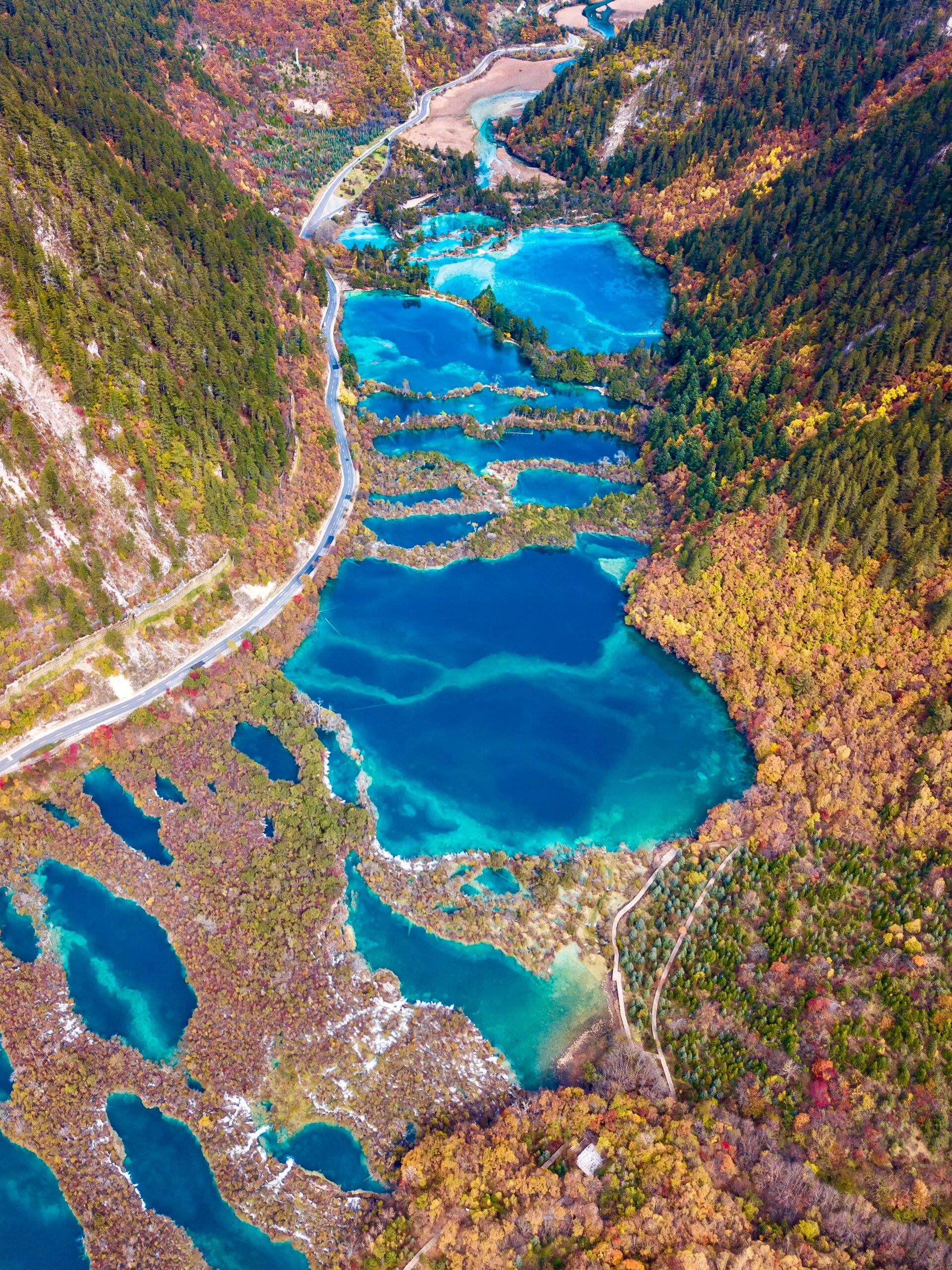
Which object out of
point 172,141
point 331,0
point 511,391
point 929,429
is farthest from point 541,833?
point 331,0

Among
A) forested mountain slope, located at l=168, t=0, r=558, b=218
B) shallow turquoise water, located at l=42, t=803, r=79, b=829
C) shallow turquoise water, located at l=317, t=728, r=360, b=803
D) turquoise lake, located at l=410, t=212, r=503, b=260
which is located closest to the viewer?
shallow turquoise water, located at l=42, t=803, r=79, b=829

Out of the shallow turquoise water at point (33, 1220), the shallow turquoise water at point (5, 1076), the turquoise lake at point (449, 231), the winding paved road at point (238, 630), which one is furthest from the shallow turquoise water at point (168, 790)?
the turquoise lake at point (449, 231)

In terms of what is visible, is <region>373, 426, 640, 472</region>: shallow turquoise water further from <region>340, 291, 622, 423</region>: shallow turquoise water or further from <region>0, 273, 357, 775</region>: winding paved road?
<region>0, 273, 357, 775</region>: winding paved road

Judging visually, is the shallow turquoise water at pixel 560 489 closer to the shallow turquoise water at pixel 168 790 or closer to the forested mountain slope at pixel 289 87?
the shallow turquoise water at pixel 168 790

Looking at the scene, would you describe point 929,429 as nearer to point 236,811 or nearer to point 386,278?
point 236,811

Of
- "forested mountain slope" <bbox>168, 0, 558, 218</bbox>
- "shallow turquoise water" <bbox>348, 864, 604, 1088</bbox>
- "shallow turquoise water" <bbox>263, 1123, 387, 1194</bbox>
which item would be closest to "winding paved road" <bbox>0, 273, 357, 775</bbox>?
"shallow turquoise water" <bbox>348, 864, 604, 1088</bbox>
